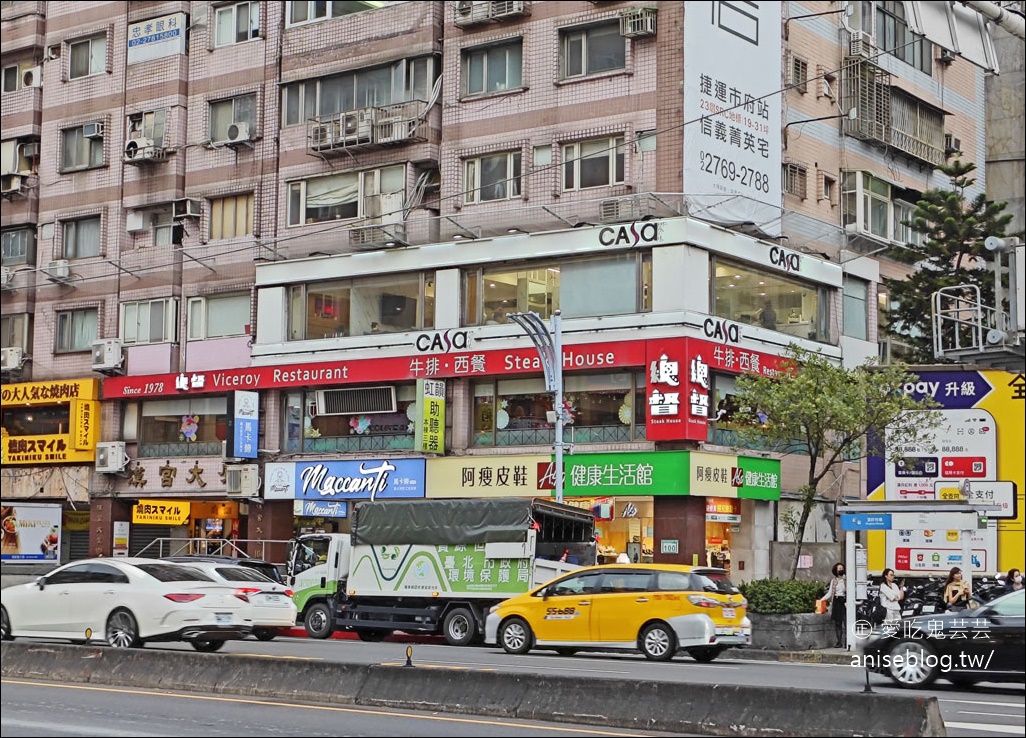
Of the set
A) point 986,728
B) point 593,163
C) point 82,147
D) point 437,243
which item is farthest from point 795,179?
point 986,728

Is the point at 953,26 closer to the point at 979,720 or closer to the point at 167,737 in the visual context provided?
the point at 979,720

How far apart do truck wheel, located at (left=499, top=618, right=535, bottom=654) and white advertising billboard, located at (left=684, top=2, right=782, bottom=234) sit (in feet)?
51.4

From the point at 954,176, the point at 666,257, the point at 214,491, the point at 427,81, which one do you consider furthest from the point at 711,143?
the point at 214,491

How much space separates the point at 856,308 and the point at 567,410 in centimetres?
1052

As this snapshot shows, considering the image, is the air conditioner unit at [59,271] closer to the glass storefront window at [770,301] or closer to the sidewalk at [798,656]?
the glass storefront window at [770,301]

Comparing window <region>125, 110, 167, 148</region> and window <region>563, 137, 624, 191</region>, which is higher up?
window <region>125, 110, 167, 148</region>

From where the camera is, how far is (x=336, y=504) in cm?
4344

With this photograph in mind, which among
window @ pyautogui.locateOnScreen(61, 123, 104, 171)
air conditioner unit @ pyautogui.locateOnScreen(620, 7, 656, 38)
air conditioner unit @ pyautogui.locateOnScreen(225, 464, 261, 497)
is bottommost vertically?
air conditioner unit @ pyautogui.locateOnScreen(225, 464, 261, 497)

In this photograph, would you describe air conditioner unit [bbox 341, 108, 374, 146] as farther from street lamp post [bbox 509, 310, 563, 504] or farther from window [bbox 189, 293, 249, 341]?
street lamp post [bbox 509, 310, 563, 504]

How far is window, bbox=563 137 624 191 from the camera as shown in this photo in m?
39.8

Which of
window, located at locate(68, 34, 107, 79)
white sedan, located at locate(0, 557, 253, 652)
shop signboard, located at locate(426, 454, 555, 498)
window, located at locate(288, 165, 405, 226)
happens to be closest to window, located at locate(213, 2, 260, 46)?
window, located at locate(68, 34, 107, 79)

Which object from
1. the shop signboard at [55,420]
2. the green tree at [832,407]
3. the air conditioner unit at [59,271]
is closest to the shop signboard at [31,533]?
the shop signboard at [55,420]

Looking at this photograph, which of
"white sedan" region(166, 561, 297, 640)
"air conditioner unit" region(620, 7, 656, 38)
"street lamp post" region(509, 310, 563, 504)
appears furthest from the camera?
"air conditioner unit" region(620, 7, 656, 38)

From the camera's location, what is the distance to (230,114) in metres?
47.8
